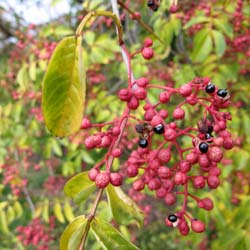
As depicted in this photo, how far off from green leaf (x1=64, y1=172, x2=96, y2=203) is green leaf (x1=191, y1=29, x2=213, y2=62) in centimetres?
168

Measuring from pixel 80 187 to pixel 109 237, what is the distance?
9.7 inches

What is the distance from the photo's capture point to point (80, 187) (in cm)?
131

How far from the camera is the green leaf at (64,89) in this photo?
964 millimetres

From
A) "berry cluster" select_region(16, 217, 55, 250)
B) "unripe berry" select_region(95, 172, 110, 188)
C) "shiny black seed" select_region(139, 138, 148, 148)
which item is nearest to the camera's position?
"unripe berry" select_region(95, 172, 110, 188)

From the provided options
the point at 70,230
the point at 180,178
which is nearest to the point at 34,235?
the point at 70,230

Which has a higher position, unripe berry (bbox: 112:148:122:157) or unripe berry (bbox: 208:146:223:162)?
unripe berry (bbox: 112:148:122:157)

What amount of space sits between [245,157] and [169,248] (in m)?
3.46

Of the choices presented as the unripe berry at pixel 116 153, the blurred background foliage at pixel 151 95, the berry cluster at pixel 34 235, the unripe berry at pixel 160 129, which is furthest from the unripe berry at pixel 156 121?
the berry cluster at pixel 34 235

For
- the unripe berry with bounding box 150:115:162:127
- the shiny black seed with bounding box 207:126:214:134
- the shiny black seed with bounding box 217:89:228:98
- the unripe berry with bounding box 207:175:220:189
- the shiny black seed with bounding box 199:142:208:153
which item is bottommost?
the unripe berry with bounding box 207:175:220:189

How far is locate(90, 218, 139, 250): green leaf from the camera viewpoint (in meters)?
1.09

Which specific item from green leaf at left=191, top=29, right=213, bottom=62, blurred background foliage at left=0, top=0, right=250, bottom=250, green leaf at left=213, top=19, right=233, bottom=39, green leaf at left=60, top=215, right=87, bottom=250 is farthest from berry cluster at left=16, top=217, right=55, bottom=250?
green leaf at left=60, top=215, right=87, bottom=250

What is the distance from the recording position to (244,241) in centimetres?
218

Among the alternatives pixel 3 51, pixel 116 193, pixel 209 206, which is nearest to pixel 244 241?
pixel 209 206

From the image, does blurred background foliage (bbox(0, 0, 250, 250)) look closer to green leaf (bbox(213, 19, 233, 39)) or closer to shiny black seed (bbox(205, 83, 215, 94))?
green leaf (bbox(213, 19, 233, 39))
